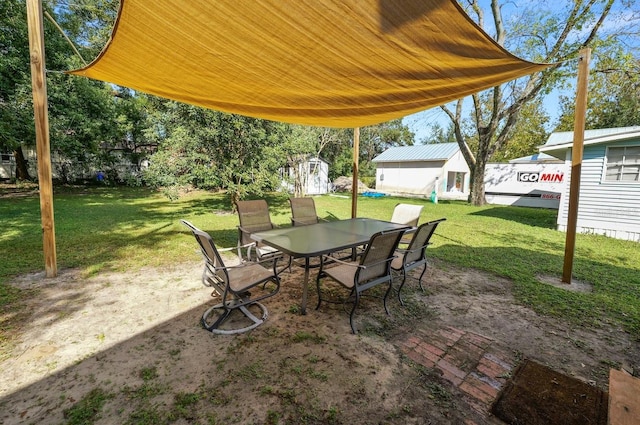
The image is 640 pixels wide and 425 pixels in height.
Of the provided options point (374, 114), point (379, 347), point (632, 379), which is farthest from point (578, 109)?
point (379, 347)

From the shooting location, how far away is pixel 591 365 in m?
2.53

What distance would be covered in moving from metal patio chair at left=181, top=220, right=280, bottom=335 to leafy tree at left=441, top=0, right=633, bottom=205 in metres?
11.4

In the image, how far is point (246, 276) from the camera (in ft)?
10.4

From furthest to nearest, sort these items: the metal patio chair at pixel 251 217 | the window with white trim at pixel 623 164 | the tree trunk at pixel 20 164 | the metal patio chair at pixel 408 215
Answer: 1. the tree trunk at pixel 20 164
2. the window with white trim at pixel 623 164
3. the metal patio chair at pixel 408 215
4. the metal patio chair at pixel 251 217

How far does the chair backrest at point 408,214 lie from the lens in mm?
5367

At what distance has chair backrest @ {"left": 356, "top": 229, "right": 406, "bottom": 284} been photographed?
289 cm

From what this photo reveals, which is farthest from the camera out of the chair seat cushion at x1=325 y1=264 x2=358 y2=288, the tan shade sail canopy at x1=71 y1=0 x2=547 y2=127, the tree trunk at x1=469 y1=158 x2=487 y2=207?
the tree trunk at x1=469 y1=158 x2=487 y2=207

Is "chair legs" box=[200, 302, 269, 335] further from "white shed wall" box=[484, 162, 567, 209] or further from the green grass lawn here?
"white shed wall" box=[484, 162, 567, 209]

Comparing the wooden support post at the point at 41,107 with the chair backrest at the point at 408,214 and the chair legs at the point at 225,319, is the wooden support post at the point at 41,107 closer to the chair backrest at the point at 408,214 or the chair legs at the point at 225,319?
the chair legs at the point at 225,319

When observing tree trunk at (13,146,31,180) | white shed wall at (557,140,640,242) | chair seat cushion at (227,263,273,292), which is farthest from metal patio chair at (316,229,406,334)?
tree trunk at (13,146,31,180)

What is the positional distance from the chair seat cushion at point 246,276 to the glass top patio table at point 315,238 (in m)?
0.33

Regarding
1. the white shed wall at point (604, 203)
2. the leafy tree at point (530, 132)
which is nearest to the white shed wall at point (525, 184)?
the white shed wall at point (604, 203)

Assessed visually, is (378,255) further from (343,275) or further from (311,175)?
(311,175)

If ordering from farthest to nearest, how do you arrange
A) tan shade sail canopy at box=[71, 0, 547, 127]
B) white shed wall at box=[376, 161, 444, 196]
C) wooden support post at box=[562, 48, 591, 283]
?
white shed wall at box=[376, 161, 444, 196] < wooden support post at box=[562, 48, 591, 283] < tan shade sail canopy at box=[71, 0, 547, 127]
